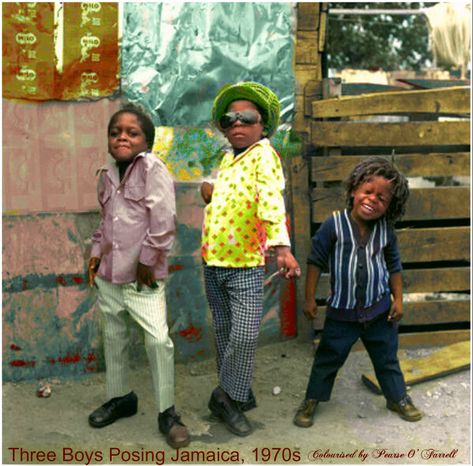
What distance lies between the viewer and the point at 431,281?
4242 millimetres

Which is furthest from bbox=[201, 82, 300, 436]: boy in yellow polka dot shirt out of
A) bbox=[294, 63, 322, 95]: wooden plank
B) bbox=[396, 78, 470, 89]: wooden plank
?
bbox=[396, 78, 470, 89]: wooden plank

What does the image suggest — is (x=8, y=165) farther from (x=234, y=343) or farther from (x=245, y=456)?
(x=245, y=456)

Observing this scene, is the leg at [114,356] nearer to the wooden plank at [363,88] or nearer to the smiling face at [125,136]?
the smiling face at [125,136]

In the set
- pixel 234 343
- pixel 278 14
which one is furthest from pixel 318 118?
pixel 234 343

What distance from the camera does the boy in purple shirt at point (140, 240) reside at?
2.94 m

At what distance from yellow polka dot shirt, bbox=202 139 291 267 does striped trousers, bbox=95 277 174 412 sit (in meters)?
0.39

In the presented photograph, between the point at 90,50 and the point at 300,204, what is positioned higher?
the point at 90,50

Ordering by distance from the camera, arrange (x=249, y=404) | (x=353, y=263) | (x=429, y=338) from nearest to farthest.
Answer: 1. (x=353, y=263)
2. (x=249, y=404)
3. (x=429, y=338)

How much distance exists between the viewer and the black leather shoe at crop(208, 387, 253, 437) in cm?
318

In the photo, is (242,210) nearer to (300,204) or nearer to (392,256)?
(392,256)

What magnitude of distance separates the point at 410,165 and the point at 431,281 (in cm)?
87

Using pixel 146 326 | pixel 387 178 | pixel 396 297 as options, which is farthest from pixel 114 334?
pixel 387 178

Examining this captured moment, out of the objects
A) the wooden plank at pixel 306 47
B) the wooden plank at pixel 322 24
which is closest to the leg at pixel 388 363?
the wooden plank at pixel 306 47

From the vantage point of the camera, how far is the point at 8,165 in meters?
3.62
